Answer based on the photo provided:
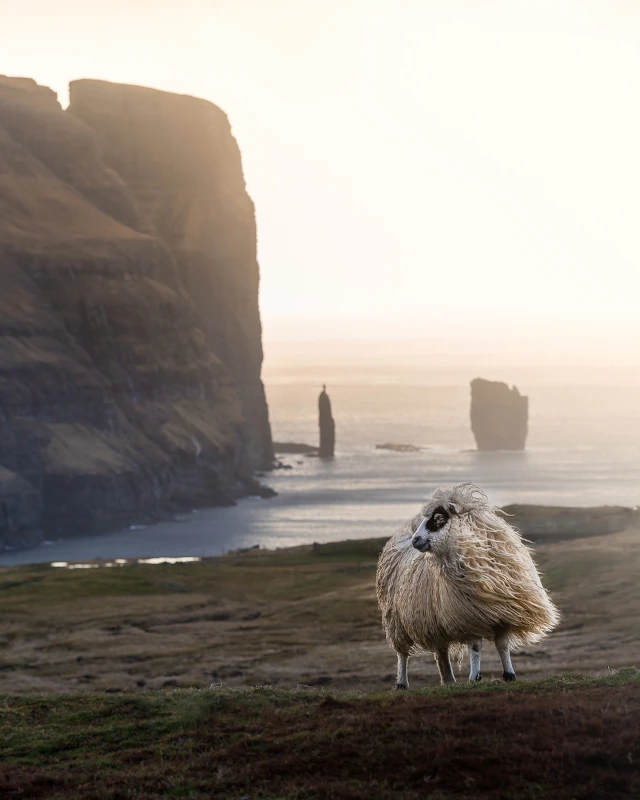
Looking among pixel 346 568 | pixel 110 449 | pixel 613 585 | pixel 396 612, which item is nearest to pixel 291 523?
pixel 110 449

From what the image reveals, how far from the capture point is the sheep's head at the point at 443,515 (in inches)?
925

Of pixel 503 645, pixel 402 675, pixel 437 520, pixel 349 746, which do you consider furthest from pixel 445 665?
pixel 349 746

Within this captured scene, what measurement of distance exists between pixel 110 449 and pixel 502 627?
16416 cm

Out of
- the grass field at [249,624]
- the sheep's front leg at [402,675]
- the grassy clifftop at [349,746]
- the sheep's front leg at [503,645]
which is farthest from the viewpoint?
the grass field at [249,624]

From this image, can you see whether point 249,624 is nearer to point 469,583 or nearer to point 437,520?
point 437,520

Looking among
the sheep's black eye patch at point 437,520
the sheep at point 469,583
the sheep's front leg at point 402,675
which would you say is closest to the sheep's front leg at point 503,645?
the sheep at point 469,583

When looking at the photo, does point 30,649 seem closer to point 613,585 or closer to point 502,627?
point 613,585

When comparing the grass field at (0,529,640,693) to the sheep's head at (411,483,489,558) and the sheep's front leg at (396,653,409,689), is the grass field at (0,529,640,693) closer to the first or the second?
the sheep's front leg at (396,653,409,689)

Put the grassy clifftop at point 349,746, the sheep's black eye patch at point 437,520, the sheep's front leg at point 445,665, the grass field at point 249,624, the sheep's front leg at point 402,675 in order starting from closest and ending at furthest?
1. the grassy clifftop at point 349,746
2. the sheep's black eye patch at point 437,520
3. the sheep's front leg at point 445,665
4. the sheep's front leg at point 402,675
5. the grass field at point 249,624

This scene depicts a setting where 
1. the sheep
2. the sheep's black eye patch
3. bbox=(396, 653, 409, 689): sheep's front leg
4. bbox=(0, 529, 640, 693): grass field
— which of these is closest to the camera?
the sheep

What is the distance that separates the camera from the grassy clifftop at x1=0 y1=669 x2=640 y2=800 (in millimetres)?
16266

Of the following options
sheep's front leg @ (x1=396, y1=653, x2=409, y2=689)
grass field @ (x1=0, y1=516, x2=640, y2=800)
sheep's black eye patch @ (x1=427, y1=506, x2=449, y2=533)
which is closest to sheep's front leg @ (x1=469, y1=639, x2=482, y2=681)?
grass field @ (x1=0, y1=516, x2=640, y2=800)

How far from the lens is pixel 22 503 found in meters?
162

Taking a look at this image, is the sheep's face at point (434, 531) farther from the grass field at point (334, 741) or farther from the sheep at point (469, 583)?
the grass field at point (334, 741)
